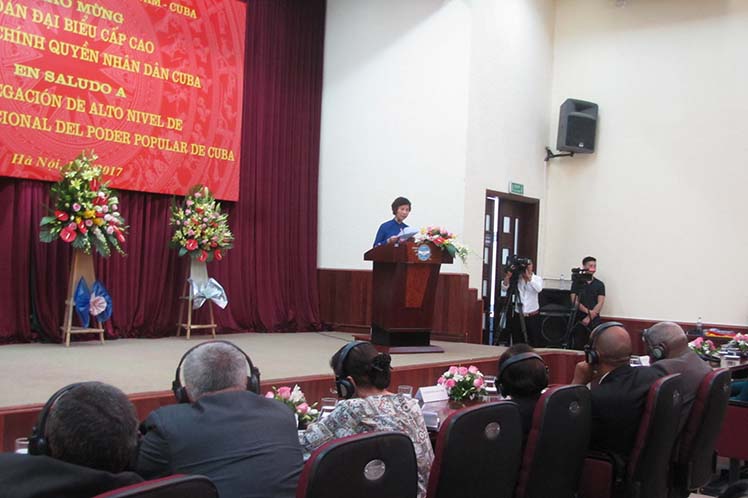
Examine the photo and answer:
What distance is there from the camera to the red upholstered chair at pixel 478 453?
2117 millimetres

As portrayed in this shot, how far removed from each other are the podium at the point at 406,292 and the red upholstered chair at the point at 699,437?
9.08 feet

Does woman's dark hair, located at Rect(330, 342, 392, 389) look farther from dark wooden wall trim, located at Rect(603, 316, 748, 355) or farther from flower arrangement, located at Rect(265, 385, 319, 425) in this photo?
dark wooden wall trim, located at Rect(603, 316, 748, 355)

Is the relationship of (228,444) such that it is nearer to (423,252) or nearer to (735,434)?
(735,434)

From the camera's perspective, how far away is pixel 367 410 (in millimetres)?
2316

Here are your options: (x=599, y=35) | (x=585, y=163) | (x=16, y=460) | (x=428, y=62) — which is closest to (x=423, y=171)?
(x=428, y=62)

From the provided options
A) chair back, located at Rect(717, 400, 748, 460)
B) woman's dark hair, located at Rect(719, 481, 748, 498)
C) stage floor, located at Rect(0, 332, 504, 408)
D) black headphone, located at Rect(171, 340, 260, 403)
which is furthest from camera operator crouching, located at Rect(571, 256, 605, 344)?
woman's dark hair, located at Rect(719, 481, 748, 498)

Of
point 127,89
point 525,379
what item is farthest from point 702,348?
point 127,89

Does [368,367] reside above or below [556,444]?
above

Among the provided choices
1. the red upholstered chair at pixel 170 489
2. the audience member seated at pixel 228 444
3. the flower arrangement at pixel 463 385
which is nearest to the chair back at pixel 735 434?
the flower arrangement at pixel 463 385

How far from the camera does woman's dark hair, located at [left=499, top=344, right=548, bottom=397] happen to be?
280 cm

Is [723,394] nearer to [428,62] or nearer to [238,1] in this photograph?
[428,62]

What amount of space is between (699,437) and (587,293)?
17.9 ft

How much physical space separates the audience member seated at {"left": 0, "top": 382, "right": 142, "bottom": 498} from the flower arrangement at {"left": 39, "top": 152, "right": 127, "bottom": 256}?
450 centimetres

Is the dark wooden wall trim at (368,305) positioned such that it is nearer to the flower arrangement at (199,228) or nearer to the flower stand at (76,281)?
the flower arrangement at (199,228)
